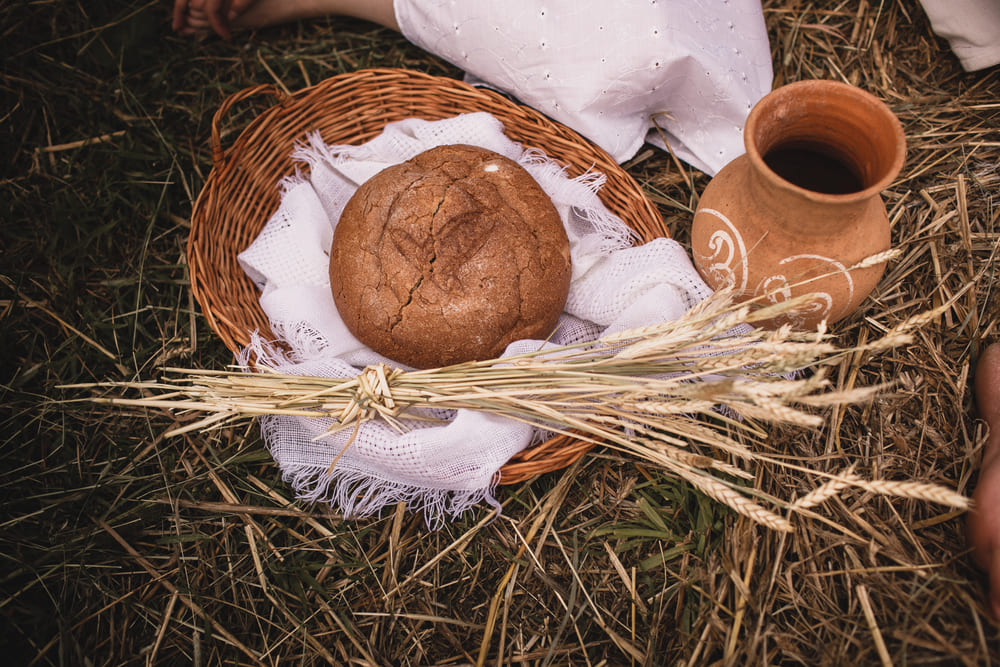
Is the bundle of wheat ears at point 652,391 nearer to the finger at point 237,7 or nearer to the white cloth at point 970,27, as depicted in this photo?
the white cloth at point 970,27

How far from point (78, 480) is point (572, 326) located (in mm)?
1401

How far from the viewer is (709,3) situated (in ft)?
5.52

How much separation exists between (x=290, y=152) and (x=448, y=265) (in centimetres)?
77

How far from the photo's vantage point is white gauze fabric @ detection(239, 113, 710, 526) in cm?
142

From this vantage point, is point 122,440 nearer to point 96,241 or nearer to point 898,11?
point 96,241

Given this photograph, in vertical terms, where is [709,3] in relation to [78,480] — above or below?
above

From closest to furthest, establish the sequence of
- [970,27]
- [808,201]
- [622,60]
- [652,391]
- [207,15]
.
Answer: [652,391]
[808,201]
[622,60]
[970,27]
[207,15]

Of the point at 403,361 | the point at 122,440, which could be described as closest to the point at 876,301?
the point at 403,361

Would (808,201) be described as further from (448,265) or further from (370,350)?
(370,350)

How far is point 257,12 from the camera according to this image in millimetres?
2045

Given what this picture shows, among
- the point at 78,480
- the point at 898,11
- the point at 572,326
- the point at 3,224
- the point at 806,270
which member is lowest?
the point at 78,480

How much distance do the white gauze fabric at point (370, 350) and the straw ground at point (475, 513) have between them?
140 mm

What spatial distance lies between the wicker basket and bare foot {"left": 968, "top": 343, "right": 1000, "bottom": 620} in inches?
33.5

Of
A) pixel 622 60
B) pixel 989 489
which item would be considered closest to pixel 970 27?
pixel 622 60
